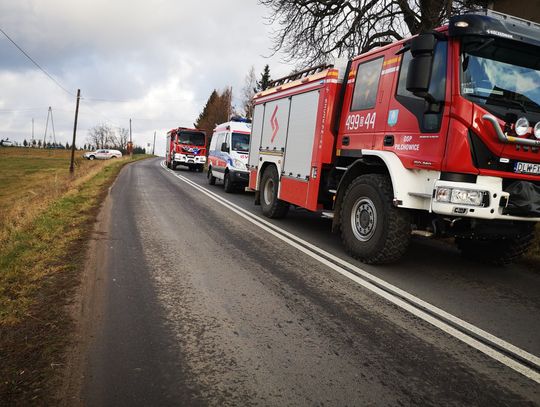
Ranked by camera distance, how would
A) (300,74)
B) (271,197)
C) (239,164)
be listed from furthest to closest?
(239,164)
(271,197)
(300,74)

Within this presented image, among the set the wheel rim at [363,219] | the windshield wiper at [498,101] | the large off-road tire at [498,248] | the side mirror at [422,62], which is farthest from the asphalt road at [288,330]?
the side mirror at [422,62]

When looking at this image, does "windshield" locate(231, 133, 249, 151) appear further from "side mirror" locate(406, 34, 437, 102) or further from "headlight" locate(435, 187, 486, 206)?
"headlight" locate(435, 187, 486, 206)

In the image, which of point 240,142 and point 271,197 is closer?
point 271,197

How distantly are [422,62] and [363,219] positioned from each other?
7.15 ft

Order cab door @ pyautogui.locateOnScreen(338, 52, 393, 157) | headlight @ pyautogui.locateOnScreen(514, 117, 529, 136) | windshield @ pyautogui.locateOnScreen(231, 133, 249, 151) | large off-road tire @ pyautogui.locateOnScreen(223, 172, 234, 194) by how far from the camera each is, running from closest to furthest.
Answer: headlight @ pyautogui.locateOnScreen(514, 117, 529, 136), cab door @ pyautogui.locateOnScreen(338, 52, 393, 157), large off-road tire @ pyautogui.locateOnScreen(223, 172, 234, 194), windshield @ pyautogui.locateOnScreen(231, 133, 249, 151)

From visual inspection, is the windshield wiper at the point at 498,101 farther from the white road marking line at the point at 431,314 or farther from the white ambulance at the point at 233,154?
the white ambulance at the point at 233,154

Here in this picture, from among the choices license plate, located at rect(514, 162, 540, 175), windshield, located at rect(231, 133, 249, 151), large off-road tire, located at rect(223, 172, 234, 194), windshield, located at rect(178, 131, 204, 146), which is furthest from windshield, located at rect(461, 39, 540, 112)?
windshield, located at rect(178, 131, 204, 146)

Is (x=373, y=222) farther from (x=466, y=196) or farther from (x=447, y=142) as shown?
(x=447, y=142)

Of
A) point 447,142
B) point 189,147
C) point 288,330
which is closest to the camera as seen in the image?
point 288,330

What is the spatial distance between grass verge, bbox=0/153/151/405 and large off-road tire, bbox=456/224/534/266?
16.6 ft

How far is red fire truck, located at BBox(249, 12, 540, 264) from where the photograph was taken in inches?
170

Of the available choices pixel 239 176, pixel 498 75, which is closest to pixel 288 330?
pixel 498 75

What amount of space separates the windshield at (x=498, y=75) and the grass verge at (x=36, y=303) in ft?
15.0

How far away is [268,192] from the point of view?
363 inches
